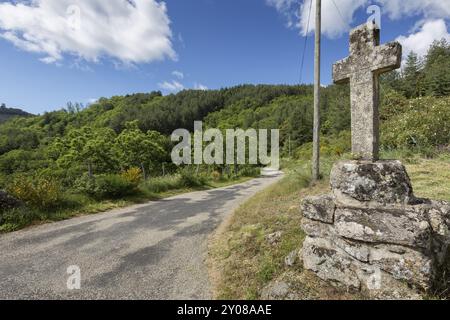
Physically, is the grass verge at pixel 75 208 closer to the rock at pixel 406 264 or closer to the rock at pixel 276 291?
the rock at pixel 276 291

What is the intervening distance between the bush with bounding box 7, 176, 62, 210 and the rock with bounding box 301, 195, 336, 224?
25.8ft

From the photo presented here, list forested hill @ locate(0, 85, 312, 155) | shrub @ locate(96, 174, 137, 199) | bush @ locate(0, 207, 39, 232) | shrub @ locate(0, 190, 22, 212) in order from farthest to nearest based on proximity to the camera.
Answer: forested hill @ locate(0, 85, 312, 155) < shrub @ locate(96, 174, 137, 199) < shrub @ locate(0, 190, 22, 212) < bush @ locate(0, 207, 39, 232)

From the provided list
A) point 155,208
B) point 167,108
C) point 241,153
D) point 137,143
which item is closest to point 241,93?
point 167,108

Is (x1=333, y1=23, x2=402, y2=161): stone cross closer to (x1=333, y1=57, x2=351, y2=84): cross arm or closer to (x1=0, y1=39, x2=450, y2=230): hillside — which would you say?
(x1=333, y1=57, x2=351, y2=84): cross arm

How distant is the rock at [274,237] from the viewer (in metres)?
4.38

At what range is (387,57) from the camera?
10.1ft

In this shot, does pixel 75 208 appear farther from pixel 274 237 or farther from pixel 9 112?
pixel 9 112

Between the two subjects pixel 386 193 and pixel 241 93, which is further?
pixel 241 93

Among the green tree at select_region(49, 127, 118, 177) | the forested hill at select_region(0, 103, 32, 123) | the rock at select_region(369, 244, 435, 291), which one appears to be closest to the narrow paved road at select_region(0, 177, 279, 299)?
the rock at select_region(369, 244, 435, 291)

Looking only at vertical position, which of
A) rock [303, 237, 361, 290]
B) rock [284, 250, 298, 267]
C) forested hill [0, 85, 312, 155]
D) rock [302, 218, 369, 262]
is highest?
forested hill [0, 85, 312, 155]

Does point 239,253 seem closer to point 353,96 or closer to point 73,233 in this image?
point 353,96

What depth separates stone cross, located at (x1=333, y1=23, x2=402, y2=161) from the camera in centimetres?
316

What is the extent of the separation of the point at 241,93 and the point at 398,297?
3806 inches

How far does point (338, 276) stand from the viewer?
117 inches
